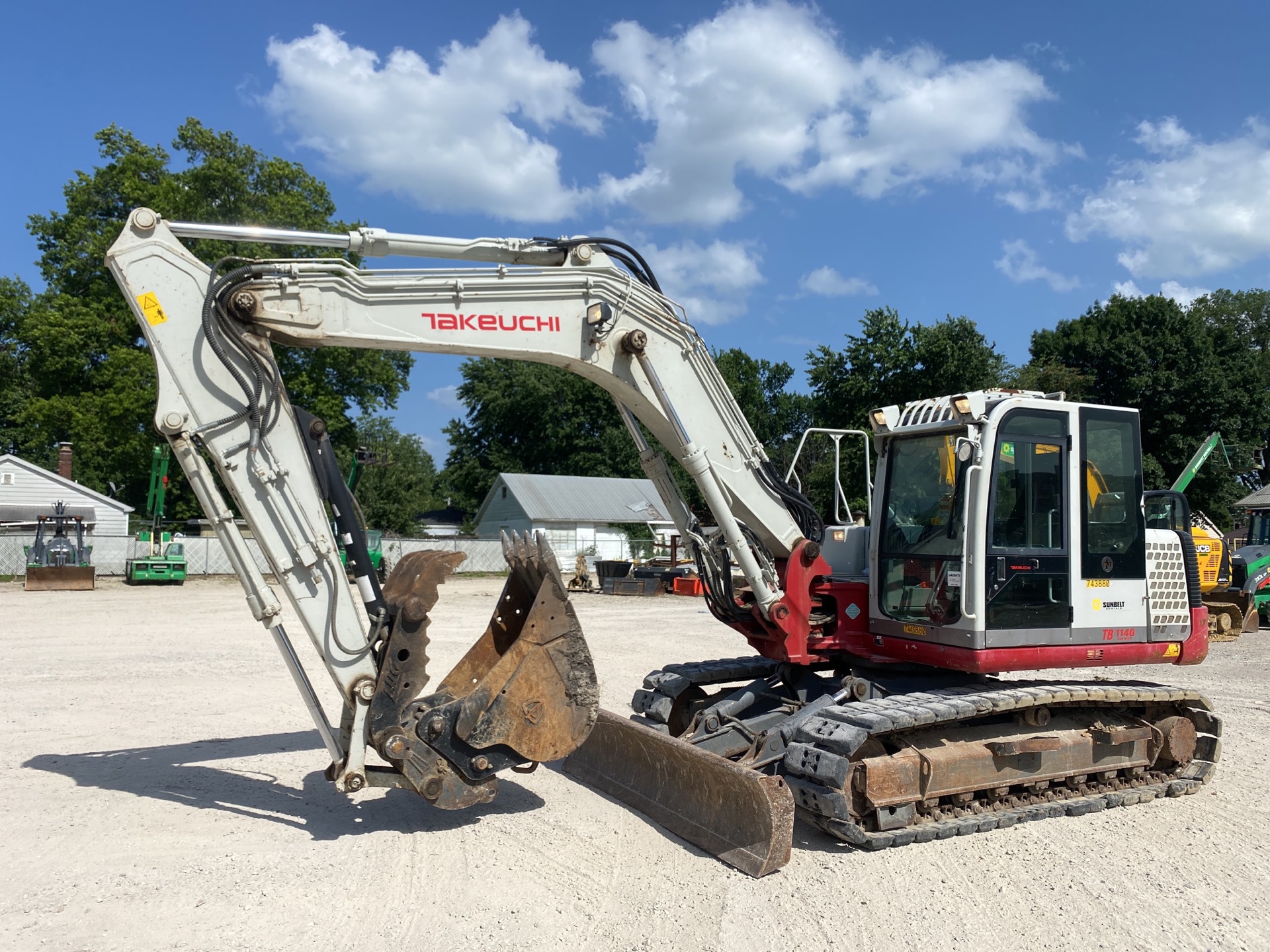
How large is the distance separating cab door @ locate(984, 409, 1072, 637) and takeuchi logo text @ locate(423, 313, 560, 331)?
122 inches

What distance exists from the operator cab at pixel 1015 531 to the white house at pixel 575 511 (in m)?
34.6

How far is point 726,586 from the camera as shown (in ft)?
22.7

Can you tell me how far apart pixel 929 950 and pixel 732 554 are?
2.84 meters

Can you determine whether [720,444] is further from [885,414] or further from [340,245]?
[340,245]

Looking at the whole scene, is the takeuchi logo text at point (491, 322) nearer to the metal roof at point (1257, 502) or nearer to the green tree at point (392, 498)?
the metal roof at point (1257, 502)

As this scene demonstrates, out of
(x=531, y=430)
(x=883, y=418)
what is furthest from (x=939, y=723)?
(x=531, y=430)

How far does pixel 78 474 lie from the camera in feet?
171

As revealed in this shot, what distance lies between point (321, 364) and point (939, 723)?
116ft

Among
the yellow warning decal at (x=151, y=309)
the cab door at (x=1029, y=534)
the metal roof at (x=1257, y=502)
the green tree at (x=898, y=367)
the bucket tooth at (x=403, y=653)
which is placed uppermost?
the green tree at (x=898, y=367)

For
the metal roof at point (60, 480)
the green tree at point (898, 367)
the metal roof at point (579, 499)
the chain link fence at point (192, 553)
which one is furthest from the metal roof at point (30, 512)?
the green tree at point (898, 367)

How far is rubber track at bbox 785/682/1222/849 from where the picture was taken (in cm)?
578

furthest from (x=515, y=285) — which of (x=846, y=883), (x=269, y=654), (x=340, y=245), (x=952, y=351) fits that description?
(x=952, y=351)

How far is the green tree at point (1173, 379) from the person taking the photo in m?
42.1

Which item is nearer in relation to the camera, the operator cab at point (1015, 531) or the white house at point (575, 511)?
the operator cab at point (1015, 531)
